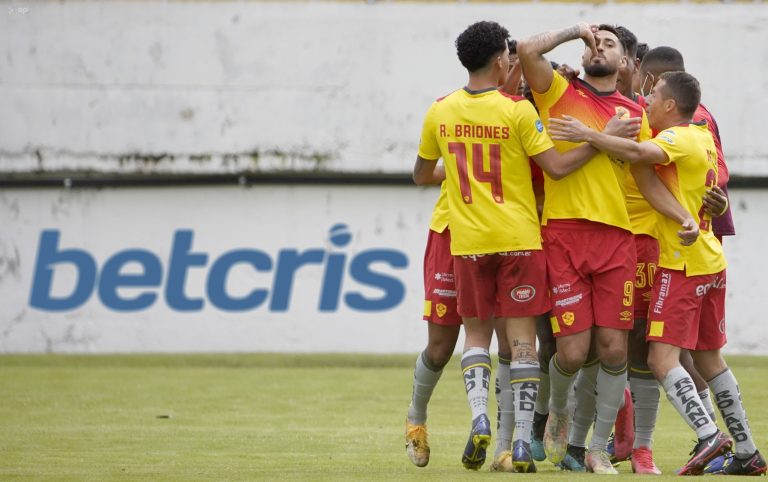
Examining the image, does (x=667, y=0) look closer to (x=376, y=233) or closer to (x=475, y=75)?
(x=376, y=233)

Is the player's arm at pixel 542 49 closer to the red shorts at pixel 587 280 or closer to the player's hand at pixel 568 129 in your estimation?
the player's hand at pixel 568 129

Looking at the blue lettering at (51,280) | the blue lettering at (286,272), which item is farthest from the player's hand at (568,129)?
the blue lettering at (51,280)

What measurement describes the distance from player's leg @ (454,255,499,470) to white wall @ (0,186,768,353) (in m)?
10.1

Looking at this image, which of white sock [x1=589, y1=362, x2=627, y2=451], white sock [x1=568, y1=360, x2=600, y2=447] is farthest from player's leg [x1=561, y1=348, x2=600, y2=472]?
white sock [x1=589, y1=362, x2=627, y2=451]

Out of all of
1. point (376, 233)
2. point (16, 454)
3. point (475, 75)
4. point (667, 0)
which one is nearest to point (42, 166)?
point (376, 233)

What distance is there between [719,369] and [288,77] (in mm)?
11222

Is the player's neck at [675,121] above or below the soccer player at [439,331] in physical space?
above

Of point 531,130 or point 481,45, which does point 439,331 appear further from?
point 481,45

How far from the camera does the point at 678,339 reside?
813 centimetres

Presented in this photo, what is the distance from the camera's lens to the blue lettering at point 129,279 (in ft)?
60.8

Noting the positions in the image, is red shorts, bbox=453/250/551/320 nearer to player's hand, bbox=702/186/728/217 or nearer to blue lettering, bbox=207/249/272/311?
player's hand, bbox=702/186/728/217

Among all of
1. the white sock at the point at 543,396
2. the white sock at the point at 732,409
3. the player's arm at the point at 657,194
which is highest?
the player's arm at the point at 657,194

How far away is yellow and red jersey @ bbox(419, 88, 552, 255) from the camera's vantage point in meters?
8.02

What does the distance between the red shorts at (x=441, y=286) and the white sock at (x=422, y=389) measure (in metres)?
0.31
